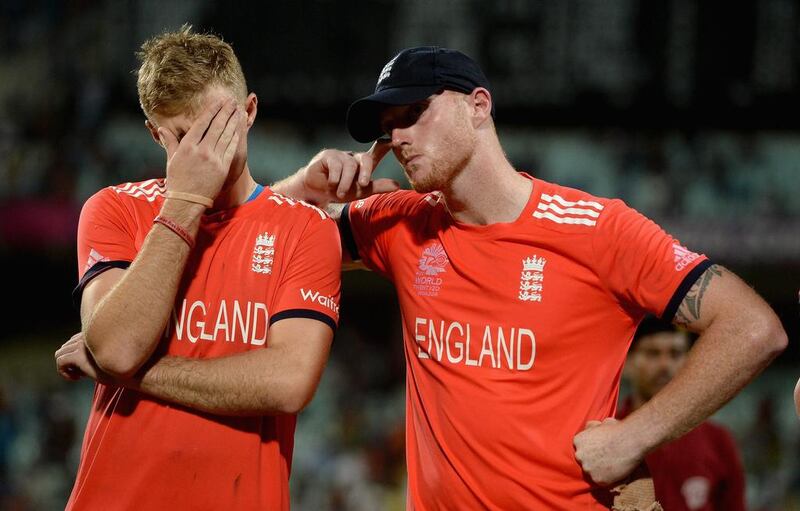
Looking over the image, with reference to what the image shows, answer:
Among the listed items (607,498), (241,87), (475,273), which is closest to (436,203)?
(475,273)

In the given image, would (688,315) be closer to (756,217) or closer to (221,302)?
(221,302)

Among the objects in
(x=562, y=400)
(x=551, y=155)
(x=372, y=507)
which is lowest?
(x=372, y=507)

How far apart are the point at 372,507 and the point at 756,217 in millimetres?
4609

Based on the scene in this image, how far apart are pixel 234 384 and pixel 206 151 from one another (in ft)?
2.21

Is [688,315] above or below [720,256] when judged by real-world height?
above

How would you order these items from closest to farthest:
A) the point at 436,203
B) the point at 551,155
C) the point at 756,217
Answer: the point at 436,203 → the point at 756,217 → the point at 551,155

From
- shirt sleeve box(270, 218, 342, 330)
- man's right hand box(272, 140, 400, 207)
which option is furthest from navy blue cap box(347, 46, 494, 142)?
shirt sleeve box(270, 218, 342, 330)

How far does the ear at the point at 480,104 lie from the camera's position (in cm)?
333

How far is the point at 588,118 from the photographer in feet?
33.3

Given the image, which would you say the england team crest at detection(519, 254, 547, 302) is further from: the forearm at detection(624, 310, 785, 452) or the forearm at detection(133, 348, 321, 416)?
the forearm at detection(133, 348, 321, 416)

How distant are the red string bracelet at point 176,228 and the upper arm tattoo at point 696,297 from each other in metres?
1.40

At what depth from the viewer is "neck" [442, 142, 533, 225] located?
10.7ft

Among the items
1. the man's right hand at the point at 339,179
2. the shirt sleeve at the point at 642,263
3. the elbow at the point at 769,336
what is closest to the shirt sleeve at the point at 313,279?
the man's right hand at the point at 339,179

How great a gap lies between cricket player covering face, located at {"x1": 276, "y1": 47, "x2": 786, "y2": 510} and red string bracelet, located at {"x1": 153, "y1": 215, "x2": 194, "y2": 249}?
0.66 metres
